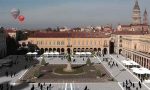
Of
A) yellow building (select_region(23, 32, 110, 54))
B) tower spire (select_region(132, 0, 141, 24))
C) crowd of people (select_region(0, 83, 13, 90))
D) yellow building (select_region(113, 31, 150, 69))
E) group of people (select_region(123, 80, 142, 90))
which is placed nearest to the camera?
crowd of people (select_region(0, 83, 13, 90))

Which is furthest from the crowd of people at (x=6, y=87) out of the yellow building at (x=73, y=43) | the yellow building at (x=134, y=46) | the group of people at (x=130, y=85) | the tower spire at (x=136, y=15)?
the tower spire at (x=136, y=15)

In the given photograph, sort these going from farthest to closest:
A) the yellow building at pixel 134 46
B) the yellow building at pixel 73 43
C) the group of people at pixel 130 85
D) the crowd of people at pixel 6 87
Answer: the yellow building at pixel 73 43 < the yellow building at pixel 134 46 < the group of people at pixel 130 85 < the crowd of people at pixel 6 87

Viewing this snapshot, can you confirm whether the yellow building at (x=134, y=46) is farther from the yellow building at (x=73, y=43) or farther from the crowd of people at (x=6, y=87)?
the crowd of people at (x=6, y=87)

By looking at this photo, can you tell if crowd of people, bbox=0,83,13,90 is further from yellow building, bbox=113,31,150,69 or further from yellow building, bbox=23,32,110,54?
yellow building, bbox=23,32,110,54

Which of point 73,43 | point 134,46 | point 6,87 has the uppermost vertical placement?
point 73,43

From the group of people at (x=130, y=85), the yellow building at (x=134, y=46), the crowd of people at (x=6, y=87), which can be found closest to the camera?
the crowd of people at (x=6, y=87)

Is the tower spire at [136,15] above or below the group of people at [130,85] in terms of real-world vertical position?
above

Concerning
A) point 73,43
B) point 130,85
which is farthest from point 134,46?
point 130,85

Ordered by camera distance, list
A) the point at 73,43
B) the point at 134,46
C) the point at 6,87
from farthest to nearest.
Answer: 1. the point at 73,43
2. the point at 134,46
3. the point at 6,87

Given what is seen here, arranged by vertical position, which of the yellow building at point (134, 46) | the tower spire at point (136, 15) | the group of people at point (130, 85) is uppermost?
the tower spire at point (136, 15)

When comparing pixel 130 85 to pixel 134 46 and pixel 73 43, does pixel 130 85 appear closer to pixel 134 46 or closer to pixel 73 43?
pixel 134 46

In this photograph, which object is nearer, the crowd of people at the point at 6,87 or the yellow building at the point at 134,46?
the crowd of people at the point at 6,87

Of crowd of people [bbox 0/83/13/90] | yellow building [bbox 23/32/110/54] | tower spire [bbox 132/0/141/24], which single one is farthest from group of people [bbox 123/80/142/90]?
tower spire [bbox 132/0/141/24]

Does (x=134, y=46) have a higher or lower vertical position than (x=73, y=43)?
lower
